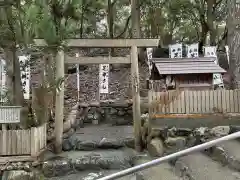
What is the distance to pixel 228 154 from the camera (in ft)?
19.4

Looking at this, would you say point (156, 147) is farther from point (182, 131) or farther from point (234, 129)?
point (234, 129)

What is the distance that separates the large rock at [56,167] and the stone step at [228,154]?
383 cm

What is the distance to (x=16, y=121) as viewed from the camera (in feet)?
25.3

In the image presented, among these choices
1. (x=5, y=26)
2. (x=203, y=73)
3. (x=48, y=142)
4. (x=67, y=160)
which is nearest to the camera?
(x=5, y=26)

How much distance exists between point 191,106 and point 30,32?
194 inches

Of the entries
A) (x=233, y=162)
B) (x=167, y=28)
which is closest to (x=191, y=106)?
(x=233, y=162)

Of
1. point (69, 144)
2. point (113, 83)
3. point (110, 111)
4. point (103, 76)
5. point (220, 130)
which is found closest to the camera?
point (220, 130)

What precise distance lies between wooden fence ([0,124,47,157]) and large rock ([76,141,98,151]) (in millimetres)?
2305

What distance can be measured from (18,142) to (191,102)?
4.88 metres

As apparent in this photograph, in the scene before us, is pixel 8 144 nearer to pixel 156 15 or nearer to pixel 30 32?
pixel 30 32

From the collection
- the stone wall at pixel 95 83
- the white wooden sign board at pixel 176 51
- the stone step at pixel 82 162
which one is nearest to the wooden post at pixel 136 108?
the stone step at pixel 82 162

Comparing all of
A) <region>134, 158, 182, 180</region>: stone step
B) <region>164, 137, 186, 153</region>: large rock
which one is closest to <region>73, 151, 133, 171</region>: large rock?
<region>164, 137, 186, 153</region>: large rock

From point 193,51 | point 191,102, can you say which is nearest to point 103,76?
point 193,51

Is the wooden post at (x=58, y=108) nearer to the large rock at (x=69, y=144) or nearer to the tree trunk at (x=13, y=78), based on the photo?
the large rock at (x=69, y=144)
